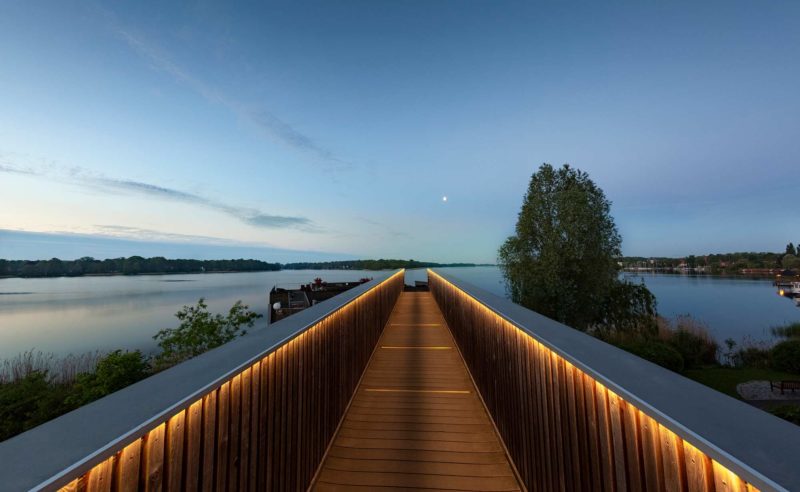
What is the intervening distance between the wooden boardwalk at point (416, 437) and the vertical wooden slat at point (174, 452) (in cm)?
139

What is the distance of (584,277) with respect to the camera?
16.0 metres

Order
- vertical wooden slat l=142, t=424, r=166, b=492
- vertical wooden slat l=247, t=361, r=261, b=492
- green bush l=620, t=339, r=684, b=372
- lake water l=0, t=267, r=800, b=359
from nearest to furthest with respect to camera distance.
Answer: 1. vertical wooden slat l=142, t=424, r=166, b=492
2. vertical wooden slat l=247, t=361, r=261, b=492
3. green bush l=620, t=339, r=684, b=372
4. lake water l=0, t=267, r=800, b=359

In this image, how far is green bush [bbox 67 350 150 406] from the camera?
781cm

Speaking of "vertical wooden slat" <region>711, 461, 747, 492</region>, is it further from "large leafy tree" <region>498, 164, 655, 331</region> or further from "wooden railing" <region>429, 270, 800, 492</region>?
"large leafy tree" <region>498, 164, 655, 331</region>

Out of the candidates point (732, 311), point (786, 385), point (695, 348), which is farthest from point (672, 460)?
point (732, 311)

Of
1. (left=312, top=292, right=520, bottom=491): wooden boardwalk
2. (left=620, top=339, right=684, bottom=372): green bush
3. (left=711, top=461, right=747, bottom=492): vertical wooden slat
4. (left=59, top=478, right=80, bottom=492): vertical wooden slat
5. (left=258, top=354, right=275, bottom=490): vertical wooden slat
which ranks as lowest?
(left=620, top=339, right=684, bottom=372): green bush

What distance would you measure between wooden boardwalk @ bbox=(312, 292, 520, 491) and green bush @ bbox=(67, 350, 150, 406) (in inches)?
311

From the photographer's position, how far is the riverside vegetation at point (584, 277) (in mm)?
13516

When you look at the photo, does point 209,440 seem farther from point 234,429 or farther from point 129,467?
point 129,467

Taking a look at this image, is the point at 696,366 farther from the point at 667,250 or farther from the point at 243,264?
the point at 243,264

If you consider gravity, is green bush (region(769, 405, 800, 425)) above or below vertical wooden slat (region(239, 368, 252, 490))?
below

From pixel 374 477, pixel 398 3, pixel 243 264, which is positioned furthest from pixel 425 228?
pixel 243 264

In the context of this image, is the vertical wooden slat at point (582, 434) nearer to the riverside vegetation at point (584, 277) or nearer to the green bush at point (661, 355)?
the green bush at point (661, 355)

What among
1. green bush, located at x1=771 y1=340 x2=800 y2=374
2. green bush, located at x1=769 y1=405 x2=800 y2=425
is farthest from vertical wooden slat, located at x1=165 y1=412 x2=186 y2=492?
green bush, located at x1=771 y1=340 x2=800 y2=374
